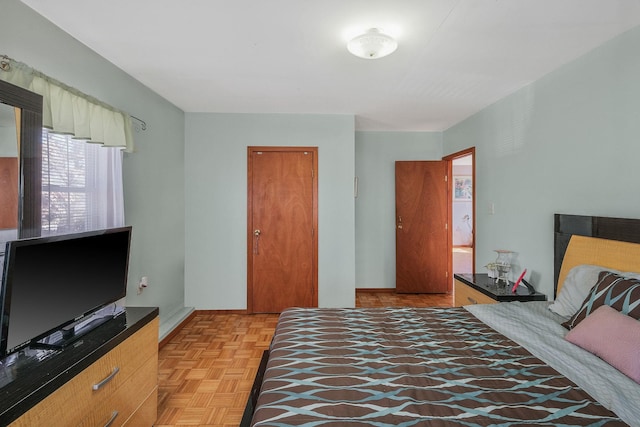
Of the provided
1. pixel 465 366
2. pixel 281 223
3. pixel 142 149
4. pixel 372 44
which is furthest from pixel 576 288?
pixel 142 149

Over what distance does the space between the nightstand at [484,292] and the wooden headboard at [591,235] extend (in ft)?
0.76

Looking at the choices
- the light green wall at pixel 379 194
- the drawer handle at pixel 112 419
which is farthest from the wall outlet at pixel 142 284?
the light green wall at pixel 379 194

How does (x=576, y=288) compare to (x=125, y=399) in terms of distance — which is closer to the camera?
(x=125, y=399)

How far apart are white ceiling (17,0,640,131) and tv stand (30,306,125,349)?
1712mm

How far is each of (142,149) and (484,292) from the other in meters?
3.28

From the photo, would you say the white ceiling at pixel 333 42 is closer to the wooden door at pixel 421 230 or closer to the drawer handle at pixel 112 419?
the wooden door at pixel 421 230

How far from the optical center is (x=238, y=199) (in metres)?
3.76

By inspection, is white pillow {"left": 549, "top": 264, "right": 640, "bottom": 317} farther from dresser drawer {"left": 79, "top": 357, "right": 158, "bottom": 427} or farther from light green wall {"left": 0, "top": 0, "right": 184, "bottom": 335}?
light green wall {"left": 0, "top": 0, "right": 184, "bottom": 335}

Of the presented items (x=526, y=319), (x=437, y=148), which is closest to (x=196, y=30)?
(x=526, y=319)

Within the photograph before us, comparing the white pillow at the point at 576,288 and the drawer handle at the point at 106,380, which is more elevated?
the white pillow at the point at 576,288

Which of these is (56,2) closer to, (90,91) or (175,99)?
(90,91)

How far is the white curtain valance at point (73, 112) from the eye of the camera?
1.60 m

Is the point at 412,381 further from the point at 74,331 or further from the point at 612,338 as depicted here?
the point at 74,331

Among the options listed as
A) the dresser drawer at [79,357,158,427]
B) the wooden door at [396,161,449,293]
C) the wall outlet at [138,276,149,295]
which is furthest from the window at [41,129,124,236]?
the wooden door at [396,161,449,293]
